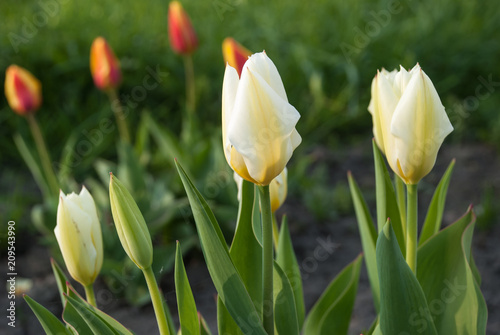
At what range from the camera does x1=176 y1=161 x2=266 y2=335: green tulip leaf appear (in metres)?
0.82

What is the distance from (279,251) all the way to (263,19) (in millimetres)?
2775

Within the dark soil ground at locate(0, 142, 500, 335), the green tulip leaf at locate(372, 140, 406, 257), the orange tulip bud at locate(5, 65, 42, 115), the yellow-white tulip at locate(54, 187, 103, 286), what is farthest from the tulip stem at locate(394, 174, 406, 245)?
the orange tulip bud at locate(5, 65, 42, 115)

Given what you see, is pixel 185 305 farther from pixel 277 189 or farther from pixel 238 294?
pixel 277 189

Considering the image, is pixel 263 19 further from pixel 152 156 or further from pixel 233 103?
pixel 233 103

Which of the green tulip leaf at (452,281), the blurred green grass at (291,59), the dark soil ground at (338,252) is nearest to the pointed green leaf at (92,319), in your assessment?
the green tulip leaf at (452,281)

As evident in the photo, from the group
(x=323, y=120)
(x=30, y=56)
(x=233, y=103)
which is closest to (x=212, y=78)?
(x=323, y=120)

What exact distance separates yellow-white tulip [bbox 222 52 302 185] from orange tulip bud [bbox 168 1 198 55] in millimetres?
1772

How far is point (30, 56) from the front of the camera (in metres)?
3.39

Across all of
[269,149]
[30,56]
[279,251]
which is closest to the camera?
[269,149]

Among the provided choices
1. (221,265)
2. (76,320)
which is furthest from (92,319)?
(221,265)

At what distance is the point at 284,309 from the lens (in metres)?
0.95

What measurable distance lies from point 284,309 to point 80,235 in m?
0.32

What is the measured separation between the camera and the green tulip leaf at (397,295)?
0.80m

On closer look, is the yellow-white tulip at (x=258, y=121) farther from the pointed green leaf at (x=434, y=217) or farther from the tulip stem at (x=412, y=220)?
the pointed green leaf at (x=434, y=217)
